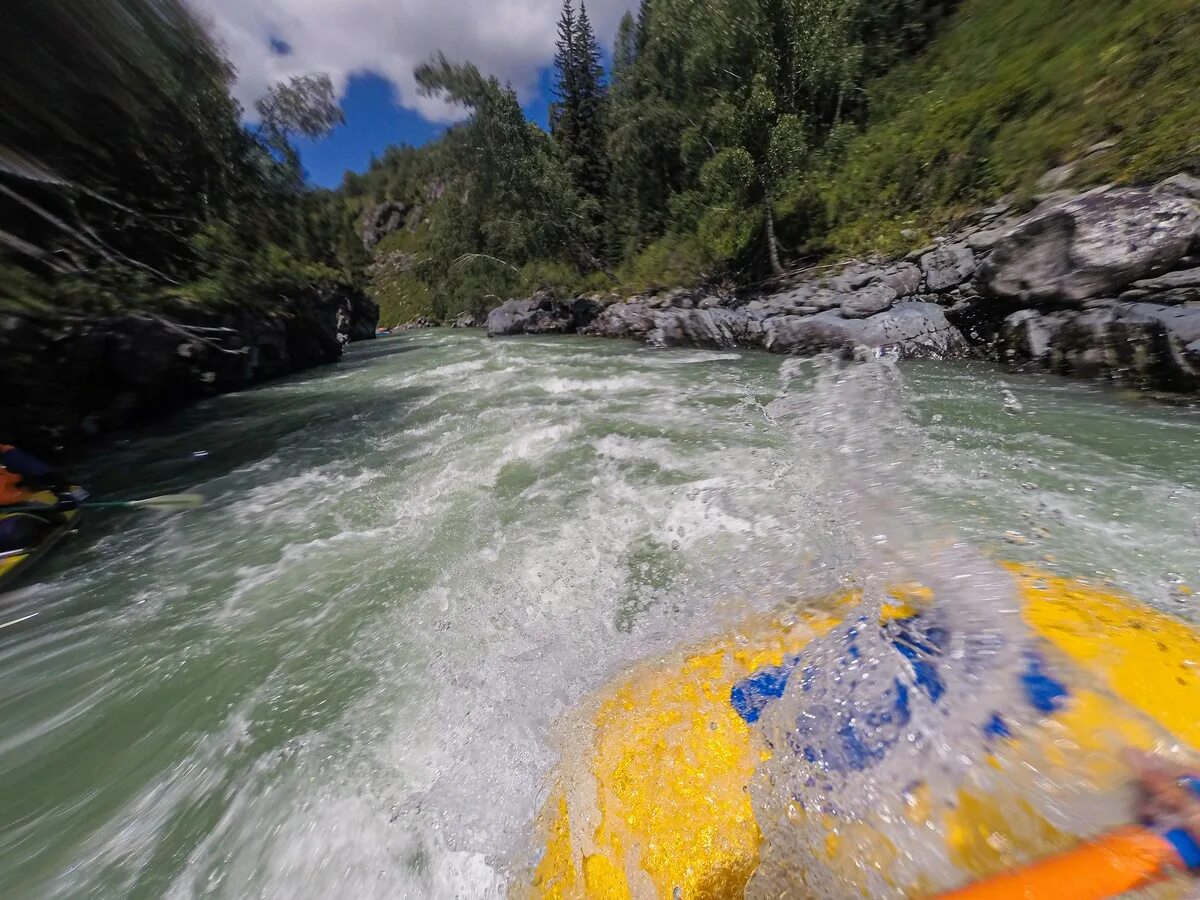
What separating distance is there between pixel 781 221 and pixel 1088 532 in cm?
1380

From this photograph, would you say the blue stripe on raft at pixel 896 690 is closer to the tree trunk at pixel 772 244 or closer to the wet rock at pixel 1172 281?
the wet rock at pixel 1172 281

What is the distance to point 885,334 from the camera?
8734 mm

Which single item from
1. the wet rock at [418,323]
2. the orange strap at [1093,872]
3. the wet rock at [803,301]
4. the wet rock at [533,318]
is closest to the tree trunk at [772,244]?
the wet rock at [803,301]

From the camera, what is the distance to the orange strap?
113 centimetres

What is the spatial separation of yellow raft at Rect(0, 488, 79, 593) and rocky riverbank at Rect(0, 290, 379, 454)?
2.38m

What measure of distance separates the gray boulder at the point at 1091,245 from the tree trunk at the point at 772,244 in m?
6.48

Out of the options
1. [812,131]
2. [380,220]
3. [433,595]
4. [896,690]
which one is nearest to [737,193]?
[812,131]

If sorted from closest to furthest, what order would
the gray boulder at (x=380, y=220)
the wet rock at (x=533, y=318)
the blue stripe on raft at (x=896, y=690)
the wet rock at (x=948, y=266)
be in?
the blue stripe on raft at (x=896, y=690) < the wet rock at (x=948, y=266) < the wet rock at (x=533, y=318) < the gray boulder at (x=380, y=220)

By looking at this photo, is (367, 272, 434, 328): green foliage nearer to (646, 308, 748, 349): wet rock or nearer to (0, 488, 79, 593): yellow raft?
(646, 308, 748, 349): wet rock

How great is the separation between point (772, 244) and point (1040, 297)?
25.1 ft

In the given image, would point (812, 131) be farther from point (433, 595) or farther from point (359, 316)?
point (359, 316)

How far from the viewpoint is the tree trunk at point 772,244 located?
13.2 m

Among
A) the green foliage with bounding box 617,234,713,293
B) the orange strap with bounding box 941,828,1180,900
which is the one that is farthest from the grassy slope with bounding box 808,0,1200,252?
the orange strap with bounding box 941,828,1180,900

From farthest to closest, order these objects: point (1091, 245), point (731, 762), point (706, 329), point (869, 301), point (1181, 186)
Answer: point (706, 329)
point (869, 301)
point (1091, 245)
point (1181, 186)
point (731, 762)
